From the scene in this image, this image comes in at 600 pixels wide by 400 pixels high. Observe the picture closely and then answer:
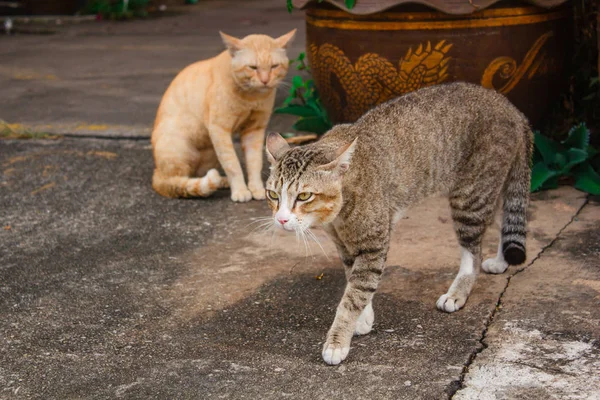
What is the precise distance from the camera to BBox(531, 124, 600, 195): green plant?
468 cm

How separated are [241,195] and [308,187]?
198 cm

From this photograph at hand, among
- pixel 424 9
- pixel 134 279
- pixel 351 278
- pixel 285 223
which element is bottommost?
pixel 134 279

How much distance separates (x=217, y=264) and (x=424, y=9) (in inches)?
78.7

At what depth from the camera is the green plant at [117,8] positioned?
41.5 feet

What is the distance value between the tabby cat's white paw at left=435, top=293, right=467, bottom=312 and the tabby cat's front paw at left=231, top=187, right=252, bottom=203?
1820 millimetres

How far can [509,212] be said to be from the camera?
3623 millimetres

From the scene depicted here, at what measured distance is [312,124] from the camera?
563cm

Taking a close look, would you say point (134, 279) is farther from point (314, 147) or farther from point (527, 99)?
point (527, 99)

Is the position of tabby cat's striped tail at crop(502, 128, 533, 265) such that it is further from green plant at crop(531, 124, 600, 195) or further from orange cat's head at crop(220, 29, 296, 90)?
orange cat's head at crop(220, 29, 296, 90)

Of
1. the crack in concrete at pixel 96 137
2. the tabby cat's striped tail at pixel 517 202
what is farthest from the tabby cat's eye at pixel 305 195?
the crack in concrete at pixel 96 137

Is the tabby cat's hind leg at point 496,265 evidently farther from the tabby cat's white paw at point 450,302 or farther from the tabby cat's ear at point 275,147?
the tabby cat's ear at point 275,147

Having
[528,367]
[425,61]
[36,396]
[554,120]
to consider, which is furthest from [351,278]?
[554,120]

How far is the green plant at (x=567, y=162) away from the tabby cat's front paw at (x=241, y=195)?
1.75 m

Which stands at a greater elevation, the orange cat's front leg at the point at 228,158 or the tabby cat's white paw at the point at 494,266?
the orange cat's front leg at the point at 228,158
